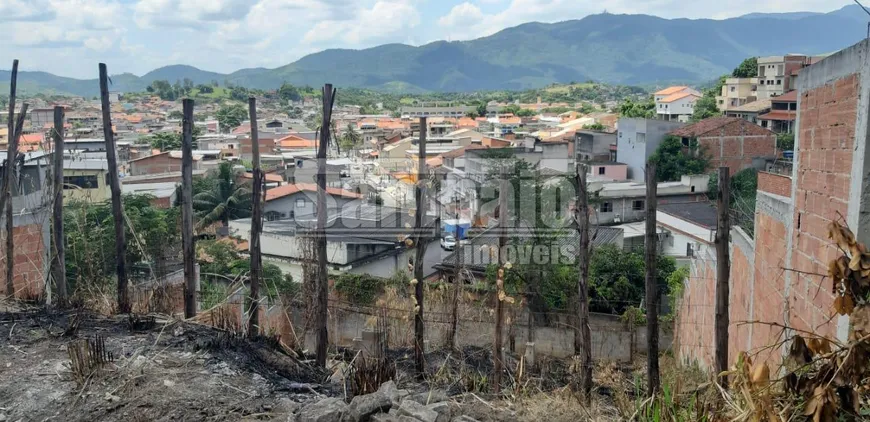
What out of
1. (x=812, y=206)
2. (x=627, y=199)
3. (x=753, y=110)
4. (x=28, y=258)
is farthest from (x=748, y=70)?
(x=28, y=258)

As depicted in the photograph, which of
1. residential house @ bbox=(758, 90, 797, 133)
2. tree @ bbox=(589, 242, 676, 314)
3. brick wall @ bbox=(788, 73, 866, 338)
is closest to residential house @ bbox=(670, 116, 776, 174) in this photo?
residential house @ bbox=(758, 90, 797, 133)

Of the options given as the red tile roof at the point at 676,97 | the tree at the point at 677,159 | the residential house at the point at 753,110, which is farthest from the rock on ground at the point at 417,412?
the red tile roof at the point at 676,97

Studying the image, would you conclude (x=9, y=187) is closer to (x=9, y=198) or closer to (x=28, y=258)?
(x=9, y=198)

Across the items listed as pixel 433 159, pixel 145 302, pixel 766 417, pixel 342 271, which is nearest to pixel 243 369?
pixel 145 302

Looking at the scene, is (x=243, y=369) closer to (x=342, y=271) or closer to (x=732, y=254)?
(x=732, y=254)

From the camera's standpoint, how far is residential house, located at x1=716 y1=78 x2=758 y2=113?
44562 mm

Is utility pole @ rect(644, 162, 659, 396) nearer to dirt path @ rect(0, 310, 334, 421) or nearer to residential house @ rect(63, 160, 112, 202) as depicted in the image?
dirt path @ rect(0, 310, 334, 421)

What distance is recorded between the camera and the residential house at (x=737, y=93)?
44.6 metres

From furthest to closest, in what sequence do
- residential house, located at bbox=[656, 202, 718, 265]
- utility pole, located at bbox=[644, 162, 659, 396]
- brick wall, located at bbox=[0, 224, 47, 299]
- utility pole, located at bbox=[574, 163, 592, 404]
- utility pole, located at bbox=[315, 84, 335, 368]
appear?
residential house, located at bbox=[656, 202, 718, 265], brick wall, located at bbox=[0, 224, 47, 299], utility pole, located at bbox=[315, 84, 335, 368], utility pole, located at bbox=[574, 163, 592, 404], utility pole, located at bbox=[644, 162, 659, 396]

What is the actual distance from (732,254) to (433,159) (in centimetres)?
2599

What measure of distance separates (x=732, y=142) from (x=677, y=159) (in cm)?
273

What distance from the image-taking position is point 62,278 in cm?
656

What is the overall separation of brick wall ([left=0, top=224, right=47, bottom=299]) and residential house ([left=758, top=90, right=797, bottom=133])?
105 feet

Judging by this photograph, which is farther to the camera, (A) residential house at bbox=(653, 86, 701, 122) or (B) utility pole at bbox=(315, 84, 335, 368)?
(A) residential house at bbox=(653, 86, 701, 122)
